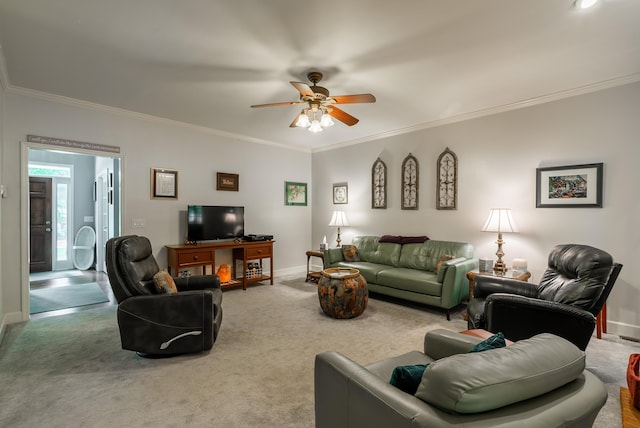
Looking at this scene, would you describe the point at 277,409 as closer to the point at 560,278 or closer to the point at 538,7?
the point at 560,278

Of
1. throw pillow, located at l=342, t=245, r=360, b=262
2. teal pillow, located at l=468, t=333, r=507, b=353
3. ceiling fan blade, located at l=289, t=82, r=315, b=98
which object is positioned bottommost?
throw pillow, located at l=342, t=245, r=360, b=262

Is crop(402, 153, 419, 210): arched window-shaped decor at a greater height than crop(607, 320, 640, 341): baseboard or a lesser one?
greater

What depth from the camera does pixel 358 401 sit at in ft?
3.92

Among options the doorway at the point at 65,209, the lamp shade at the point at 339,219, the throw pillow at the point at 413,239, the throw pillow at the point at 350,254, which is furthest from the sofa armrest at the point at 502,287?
the doorway at the point at 65,209

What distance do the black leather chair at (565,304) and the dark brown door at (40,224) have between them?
321 inches

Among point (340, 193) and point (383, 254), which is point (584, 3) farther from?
point (340, 193)

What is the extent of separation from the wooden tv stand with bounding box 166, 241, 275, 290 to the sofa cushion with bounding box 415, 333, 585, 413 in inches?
163

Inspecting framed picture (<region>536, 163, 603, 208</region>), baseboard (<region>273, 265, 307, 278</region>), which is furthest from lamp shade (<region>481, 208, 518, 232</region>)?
baseboard (<region>273, 265, 307, 278</region>)

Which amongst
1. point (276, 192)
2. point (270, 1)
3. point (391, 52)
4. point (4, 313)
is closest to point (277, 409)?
point (270, 1)

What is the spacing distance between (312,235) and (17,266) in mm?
4557

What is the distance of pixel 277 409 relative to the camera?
6.64 ft

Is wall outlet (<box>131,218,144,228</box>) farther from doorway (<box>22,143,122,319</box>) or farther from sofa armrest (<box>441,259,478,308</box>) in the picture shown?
sofa armrest (<box>441,259,478,308</box>)

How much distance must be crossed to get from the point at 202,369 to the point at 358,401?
70.8 inches

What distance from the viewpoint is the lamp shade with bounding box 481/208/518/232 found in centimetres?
375
